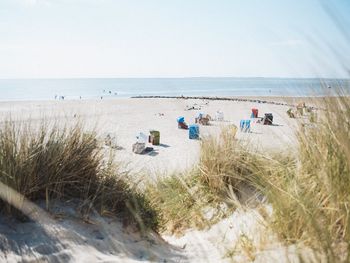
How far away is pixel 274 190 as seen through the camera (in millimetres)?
2805

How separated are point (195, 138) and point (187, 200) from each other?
28.4 ft

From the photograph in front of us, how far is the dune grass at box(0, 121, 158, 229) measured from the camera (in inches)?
124

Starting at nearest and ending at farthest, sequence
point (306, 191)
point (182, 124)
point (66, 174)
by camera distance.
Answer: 1. point (306, 191)
2. point (66, 174)
3. point (182, 124)

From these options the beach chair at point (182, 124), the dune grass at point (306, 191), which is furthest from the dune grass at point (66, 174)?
the beach chair at point (182, 124)

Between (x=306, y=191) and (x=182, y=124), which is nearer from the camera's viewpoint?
(x=306, y=191)

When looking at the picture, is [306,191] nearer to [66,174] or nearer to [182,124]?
[66,174]

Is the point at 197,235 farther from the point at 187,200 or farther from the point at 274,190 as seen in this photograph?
the point at 274,190

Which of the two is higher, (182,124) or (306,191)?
(306,191)

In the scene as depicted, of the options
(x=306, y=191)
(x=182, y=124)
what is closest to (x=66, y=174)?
(x=306, y=191)

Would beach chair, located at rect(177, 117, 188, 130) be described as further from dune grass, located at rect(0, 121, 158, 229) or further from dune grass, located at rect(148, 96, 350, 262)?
dune grass, located at rect(0, 121, 158, 229)

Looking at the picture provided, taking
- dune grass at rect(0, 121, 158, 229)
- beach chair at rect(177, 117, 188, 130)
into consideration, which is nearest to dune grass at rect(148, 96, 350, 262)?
dune grass at rect(0, 121, 158, 229)

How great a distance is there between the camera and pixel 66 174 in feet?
11.1

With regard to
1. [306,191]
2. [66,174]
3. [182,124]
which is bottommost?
[182,124]

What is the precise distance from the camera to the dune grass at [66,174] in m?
3.14
